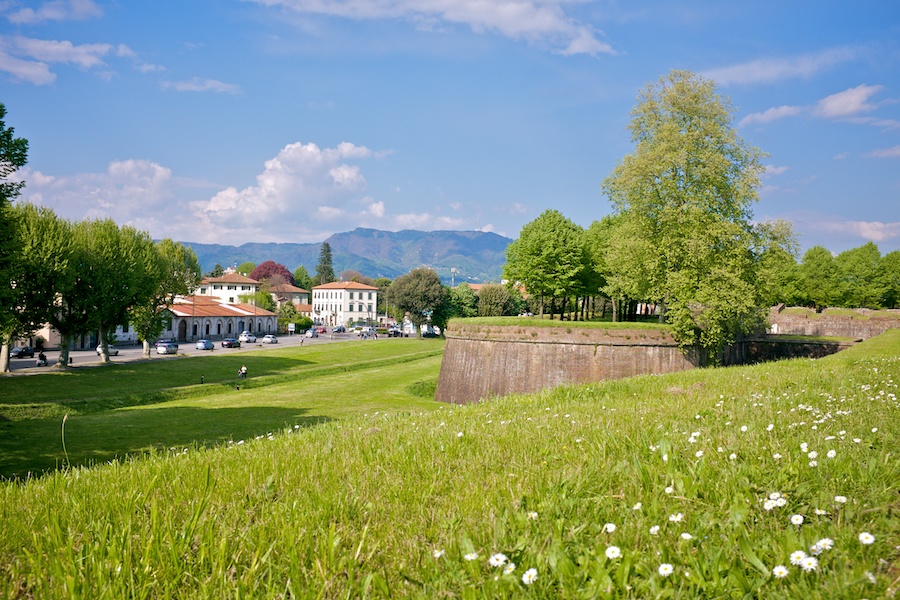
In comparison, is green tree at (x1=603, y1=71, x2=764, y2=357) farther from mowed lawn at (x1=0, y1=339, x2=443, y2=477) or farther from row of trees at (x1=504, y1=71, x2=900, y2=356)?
mowed lawn at (x1=0, y1=339, x2=443, y2=477)

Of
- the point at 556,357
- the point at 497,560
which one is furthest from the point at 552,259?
the point at 497,560

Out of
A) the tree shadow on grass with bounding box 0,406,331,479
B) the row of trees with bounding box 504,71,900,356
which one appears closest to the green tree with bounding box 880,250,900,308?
the row of trees with bounding box 504,71,900,356

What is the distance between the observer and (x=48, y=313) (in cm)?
4391

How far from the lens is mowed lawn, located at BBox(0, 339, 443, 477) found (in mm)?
23969

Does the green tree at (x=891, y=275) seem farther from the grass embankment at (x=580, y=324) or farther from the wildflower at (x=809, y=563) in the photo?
the wildflower at (x=809, y=563)

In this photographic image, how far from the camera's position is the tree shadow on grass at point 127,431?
20938 mm

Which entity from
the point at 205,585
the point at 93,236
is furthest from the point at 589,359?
the point at 93,236

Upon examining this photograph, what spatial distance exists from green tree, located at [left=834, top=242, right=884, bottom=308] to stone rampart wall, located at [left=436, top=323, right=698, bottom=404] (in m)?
75.3

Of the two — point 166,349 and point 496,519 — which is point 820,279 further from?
point 496,519

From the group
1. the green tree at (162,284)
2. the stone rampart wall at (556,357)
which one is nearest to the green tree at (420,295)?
the green tree at (162,284)

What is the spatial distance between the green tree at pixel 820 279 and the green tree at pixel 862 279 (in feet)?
3.06

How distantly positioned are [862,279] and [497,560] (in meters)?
106

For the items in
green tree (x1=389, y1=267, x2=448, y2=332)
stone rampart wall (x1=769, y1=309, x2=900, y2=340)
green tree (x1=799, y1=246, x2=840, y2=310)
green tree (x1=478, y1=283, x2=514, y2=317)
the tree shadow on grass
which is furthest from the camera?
green tree (x1=478, y1=283, x2=514, y2=317)

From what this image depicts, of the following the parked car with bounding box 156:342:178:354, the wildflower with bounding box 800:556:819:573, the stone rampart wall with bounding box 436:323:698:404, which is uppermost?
the wildflower with bounding box 800:556:819:573
